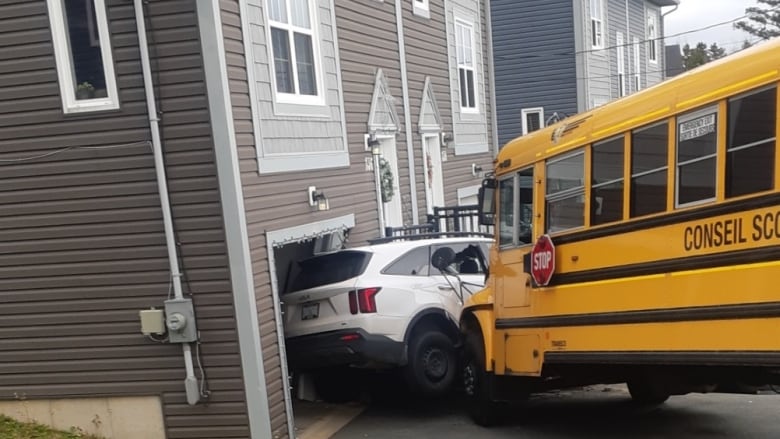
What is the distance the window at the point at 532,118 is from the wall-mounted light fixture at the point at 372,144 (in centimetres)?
1480

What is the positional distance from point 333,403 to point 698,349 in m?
5.40

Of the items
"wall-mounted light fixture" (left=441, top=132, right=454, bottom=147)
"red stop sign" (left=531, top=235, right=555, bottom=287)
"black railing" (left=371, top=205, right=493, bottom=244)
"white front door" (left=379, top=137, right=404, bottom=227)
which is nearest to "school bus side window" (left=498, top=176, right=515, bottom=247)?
"red stop sign" (left=531, top=235, right=555, bottom=287)

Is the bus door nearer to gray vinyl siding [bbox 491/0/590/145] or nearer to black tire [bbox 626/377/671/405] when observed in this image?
black tire [bbox 626/377/671/405]

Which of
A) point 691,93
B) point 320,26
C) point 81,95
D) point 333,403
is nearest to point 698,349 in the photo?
point 691,93

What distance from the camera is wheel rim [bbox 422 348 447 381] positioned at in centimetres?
873

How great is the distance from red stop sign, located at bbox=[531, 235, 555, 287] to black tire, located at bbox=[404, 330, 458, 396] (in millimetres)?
1943

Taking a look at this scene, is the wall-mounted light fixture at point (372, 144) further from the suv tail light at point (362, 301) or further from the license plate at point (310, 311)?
the suv tail light at point (362, 301)

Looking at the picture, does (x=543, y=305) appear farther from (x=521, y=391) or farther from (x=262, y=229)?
(x=262, y=229)

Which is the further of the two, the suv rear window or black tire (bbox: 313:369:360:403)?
black tire (bbox: 313:369:360:403)

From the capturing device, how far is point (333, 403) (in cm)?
971

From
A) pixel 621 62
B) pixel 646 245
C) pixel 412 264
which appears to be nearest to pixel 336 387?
pixel 412 264

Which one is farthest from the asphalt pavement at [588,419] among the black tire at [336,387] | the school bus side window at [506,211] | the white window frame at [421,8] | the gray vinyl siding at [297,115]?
the white window frame at [421,8]

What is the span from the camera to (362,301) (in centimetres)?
834

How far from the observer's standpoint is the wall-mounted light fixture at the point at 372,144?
1143 centimetres
